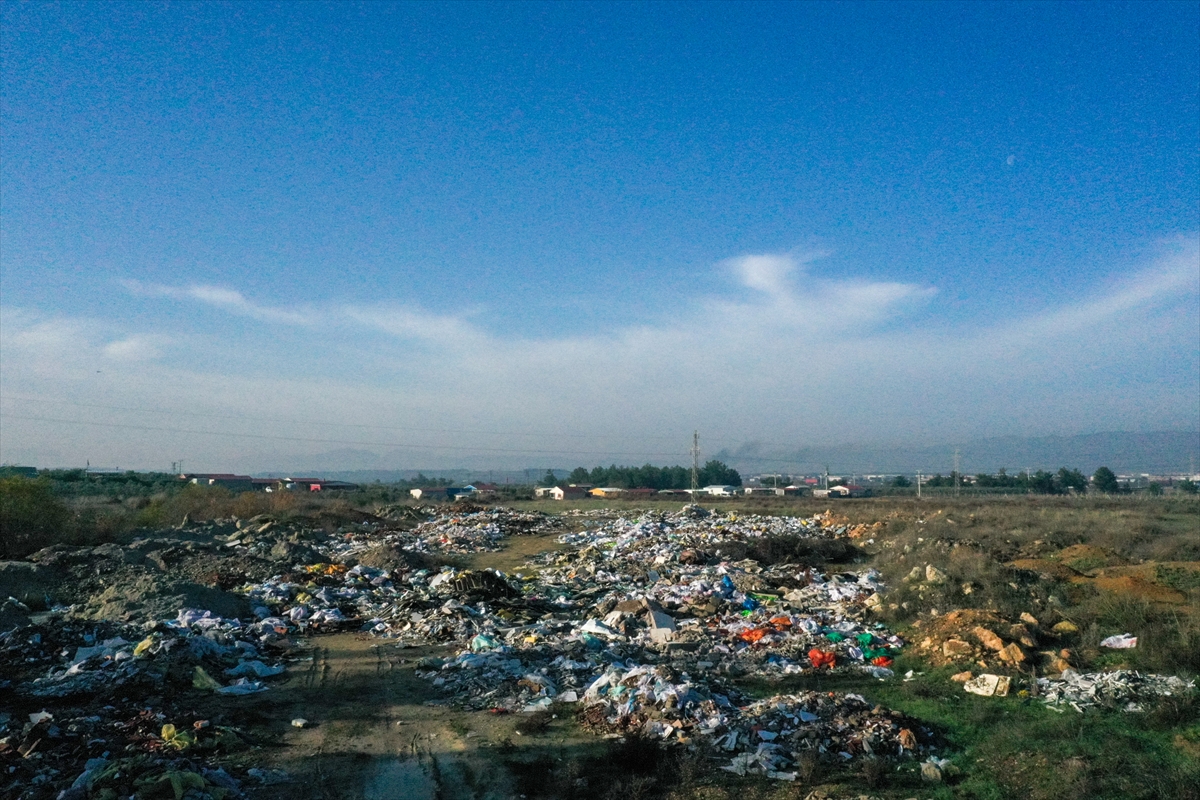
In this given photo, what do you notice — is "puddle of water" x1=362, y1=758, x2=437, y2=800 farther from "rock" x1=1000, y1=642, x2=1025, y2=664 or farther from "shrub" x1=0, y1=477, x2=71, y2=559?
"shrub" x1=0, y1=477, x2=71, y2=559

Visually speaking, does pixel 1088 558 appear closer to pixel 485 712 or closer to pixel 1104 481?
pixel 485 712

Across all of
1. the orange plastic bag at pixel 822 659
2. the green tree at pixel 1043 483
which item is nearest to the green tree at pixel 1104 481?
the green tree at pixel 1043 483

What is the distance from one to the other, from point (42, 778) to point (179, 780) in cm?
118

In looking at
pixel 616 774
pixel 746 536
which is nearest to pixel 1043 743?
pixel 616 774

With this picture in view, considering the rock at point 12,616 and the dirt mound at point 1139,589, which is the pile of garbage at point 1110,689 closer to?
the dirt mound at point 1139,589

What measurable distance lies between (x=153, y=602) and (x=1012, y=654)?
40.0ft

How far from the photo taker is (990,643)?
28.8 feet

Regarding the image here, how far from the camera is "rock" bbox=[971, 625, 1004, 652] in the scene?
28.5ft

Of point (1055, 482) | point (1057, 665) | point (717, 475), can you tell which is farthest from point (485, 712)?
point (717, 475)

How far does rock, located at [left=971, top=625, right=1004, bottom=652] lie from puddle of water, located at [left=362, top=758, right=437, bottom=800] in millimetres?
6772

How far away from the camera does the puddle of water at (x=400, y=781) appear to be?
5.56 metres

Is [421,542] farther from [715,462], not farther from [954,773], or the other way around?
[715,462]

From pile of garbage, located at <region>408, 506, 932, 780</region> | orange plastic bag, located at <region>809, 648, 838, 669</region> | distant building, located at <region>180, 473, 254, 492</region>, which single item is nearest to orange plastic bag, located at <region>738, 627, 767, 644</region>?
pile of garbage, located at <region>408, 506, 932, 780</region>

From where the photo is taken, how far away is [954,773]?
5.90m
